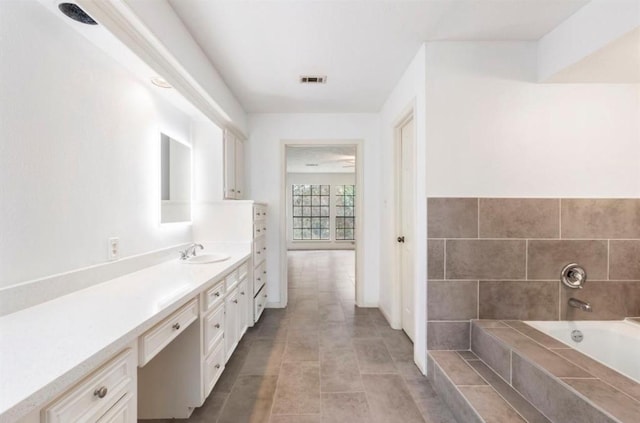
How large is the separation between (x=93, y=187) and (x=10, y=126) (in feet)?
1.56

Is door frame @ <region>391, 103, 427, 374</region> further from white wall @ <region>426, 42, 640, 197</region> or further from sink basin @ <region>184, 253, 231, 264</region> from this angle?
sink basin @ <region>184, 253, 231, 264</region>

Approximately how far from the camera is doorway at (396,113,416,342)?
109 inches

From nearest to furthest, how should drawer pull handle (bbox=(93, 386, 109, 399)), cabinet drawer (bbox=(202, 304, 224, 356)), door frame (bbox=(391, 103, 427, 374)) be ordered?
drawer pull handle (bbox=(93, 386, 109, 399)) → cabinet drawer (bbox=(202, 304, 224, 356)) → door frame (bbox=(391, 103, 427, 374))

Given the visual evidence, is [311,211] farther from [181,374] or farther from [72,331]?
[72,331]

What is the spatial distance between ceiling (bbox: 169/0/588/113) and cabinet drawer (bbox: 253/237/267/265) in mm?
1594

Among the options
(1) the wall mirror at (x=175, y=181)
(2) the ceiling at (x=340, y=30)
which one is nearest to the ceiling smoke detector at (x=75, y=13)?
(2) the ceiling at (x=340, y=30)

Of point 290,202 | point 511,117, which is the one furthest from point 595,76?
point 290,202

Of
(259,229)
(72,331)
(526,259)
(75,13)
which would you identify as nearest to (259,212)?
(259,229)

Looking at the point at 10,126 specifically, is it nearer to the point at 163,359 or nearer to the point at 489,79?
the point at 163,359

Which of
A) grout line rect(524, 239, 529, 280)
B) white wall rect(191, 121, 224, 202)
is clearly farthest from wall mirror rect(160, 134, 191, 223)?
grout line rect(524, 239, 529, 280)

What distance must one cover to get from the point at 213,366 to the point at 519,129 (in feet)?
8.69

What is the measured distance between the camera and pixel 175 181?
2.49m

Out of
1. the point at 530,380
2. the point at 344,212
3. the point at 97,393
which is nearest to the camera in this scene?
the point at 97,393

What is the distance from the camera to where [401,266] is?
302cm
